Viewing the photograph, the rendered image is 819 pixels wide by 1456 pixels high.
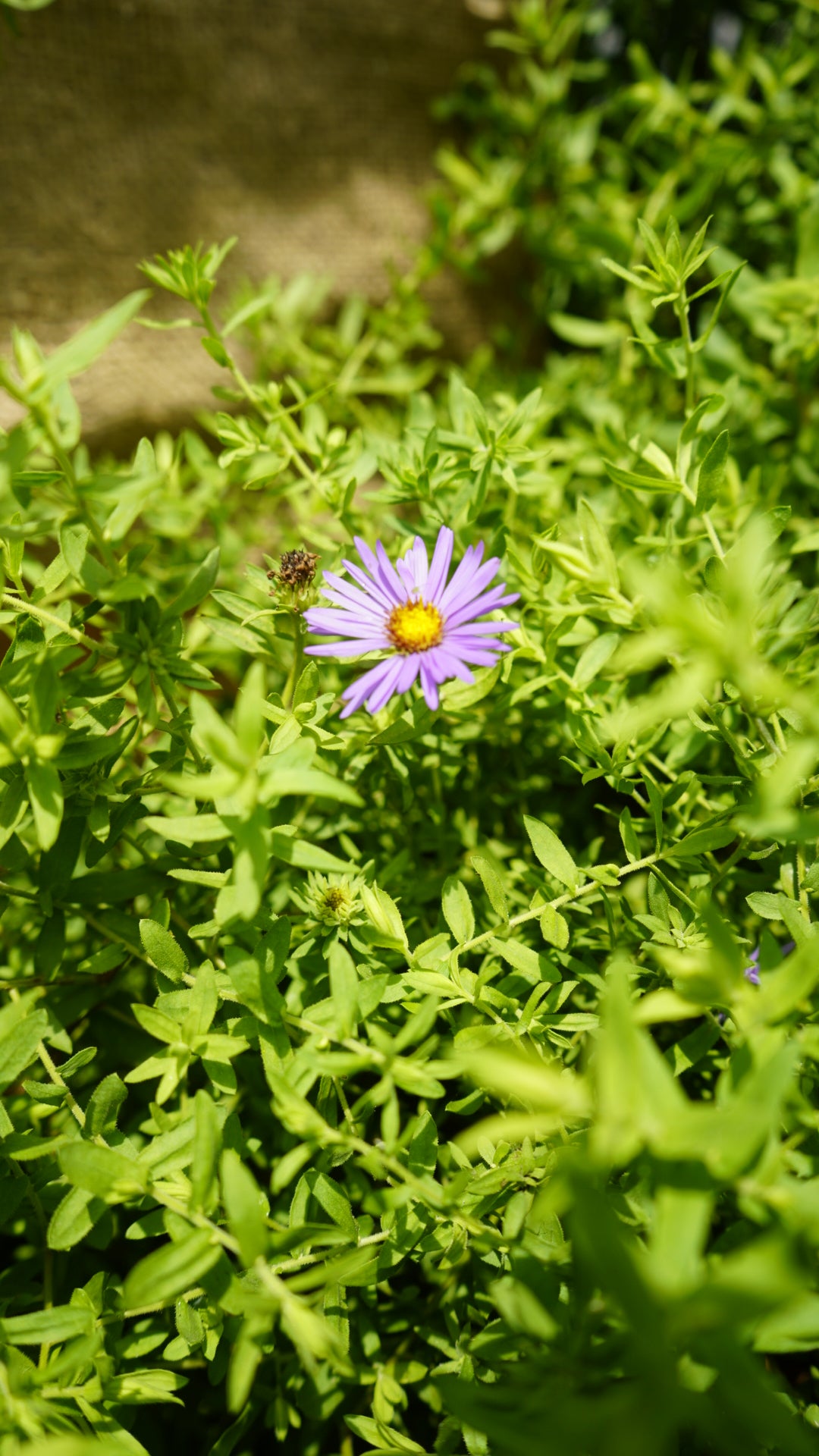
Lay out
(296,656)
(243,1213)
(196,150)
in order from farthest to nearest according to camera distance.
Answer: (196,150) → (296,656) → (243,1213)

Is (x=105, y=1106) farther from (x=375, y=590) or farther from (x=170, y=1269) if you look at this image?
(x=375, y=590)

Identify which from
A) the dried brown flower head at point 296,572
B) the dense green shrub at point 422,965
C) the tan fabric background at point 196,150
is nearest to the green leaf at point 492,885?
the dense green shrub at point 422,965

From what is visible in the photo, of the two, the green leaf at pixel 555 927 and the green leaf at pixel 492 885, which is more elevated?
the green leaf at pixel 492 885

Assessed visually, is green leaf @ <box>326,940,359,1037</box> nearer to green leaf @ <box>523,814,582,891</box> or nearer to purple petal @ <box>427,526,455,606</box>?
green leaf @ <box>523,814,582,891</box>

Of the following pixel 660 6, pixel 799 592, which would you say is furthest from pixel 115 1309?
pixel 660 6

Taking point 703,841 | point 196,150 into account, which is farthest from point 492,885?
point 196,150

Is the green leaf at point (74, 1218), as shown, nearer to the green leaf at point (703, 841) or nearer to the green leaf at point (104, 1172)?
A: the green leaf at point (104, 1172)

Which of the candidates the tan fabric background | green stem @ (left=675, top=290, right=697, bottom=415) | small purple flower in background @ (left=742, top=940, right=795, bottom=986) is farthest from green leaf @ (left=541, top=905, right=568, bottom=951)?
the tan fabric background

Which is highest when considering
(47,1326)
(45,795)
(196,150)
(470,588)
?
(196,150)
